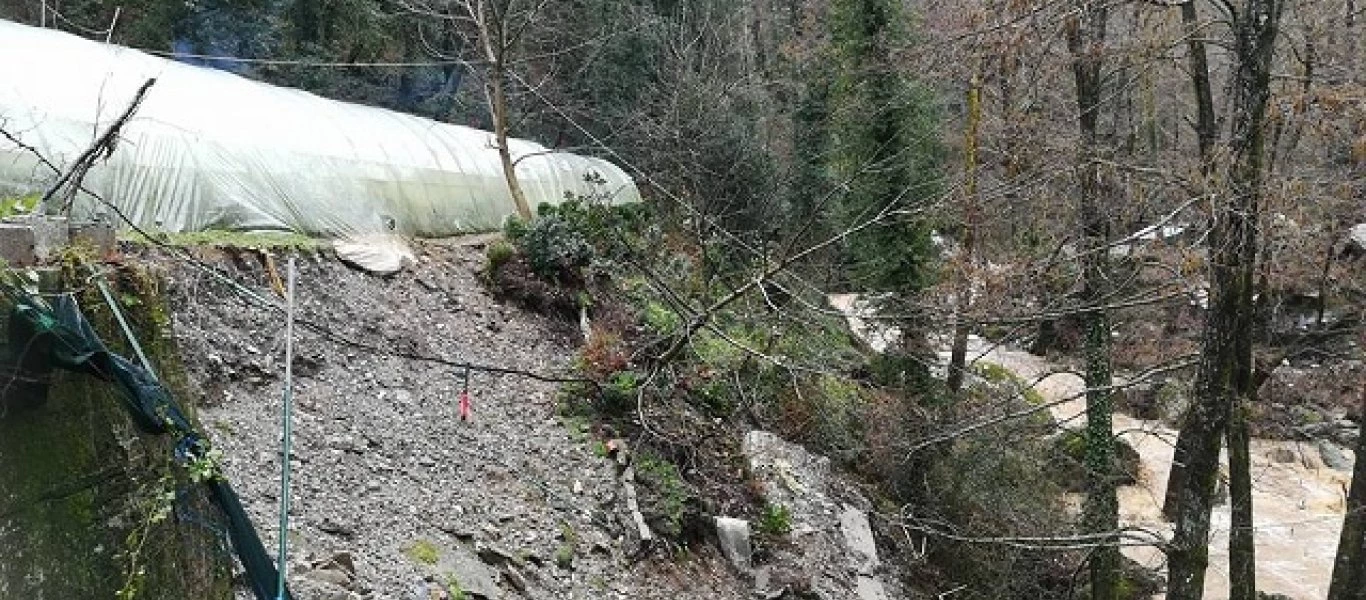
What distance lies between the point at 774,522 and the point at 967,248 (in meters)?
3.76

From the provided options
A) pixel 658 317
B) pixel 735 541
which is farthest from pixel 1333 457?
pixel 735 541

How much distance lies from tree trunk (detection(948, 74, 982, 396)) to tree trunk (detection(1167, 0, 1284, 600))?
7.10 feet

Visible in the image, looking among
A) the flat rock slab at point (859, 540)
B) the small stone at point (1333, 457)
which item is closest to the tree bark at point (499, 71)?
the flat rock slab at point (859, 540)

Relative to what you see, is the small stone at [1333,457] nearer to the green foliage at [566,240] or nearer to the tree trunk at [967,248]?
the tree trunk at [967,248]

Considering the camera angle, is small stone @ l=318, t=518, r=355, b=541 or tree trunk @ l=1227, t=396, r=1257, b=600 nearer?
small stone @ l=318, t=518, r=355, b=541

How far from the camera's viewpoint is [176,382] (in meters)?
3.20

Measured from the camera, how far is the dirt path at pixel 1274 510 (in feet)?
37.7

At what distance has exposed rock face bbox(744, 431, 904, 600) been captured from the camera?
8812 mm

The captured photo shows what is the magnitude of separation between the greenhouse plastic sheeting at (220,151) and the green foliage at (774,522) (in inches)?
208

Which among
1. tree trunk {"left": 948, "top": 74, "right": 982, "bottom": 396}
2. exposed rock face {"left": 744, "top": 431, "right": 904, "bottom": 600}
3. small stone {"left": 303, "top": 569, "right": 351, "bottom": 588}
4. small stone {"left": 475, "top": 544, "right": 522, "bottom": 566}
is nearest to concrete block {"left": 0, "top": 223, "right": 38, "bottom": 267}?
small stone {"left": 303, "top": 569, "right": 351, "bottom": 588}

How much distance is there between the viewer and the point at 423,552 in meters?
6.05

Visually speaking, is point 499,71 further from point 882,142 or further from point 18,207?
point 18,207

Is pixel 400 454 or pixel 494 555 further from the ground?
pixel 400 454

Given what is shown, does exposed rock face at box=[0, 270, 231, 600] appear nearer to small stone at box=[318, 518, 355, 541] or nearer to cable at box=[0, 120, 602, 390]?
cable at box=[0, 120, 602, 390]
